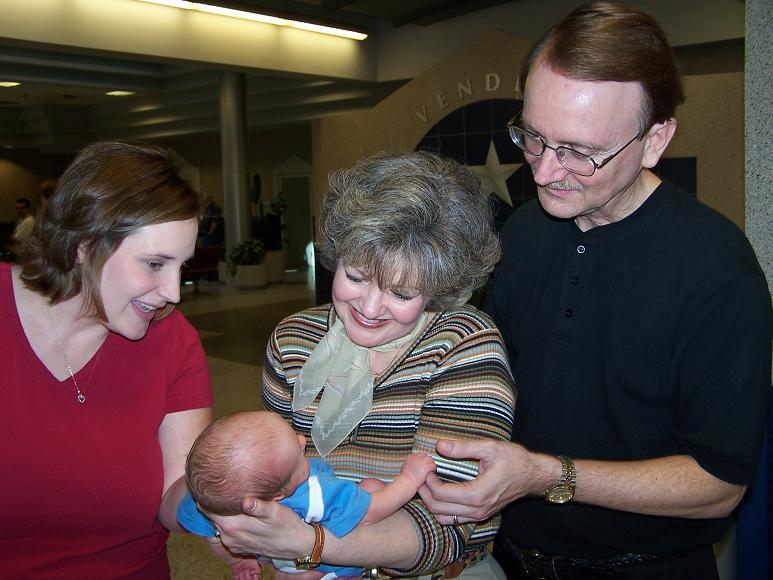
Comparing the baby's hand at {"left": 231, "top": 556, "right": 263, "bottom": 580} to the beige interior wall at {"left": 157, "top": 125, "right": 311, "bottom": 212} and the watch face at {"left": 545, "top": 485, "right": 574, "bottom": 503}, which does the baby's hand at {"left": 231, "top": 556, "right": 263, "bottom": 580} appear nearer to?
the watch face at {"left": 545, "top": 485, "right": 574, "bottom": 503}

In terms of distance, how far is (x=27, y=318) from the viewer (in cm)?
185

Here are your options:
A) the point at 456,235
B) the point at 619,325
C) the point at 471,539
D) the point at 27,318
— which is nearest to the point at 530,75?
the point at 456,235

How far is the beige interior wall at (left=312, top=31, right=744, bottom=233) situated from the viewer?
6902mm

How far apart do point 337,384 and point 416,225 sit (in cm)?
43

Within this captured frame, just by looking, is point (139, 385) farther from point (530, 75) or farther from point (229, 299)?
point (229, 299)

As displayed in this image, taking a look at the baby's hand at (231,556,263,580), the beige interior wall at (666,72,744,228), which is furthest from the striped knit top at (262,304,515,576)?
the beige interior wall at (666,72,744,228)

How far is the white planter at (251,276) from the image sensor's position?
1362 centimetres

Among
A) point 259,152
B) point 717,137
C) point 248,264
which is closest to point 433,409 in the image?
point 717,137

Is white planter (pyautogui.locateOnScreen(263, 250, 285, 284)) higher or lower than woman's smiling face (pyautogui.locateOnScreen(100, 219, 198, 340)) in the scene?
lower

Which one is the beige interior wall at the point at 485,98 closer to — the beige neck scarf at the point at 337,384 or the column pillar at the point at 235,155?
the column pillar at the point at 235,155

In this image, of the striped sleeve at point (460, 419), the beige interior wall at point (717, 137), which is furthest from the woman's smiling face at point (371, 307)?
the beige interior wall at point (717, 137)

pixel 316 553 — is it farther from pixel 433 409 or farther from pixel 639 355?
pixel 639 355

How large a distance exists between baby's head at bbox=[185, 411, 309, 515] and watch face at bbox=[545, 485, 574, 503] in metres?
0.55

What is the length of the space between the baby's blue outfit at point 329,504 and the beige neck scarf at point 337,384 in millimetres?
92
